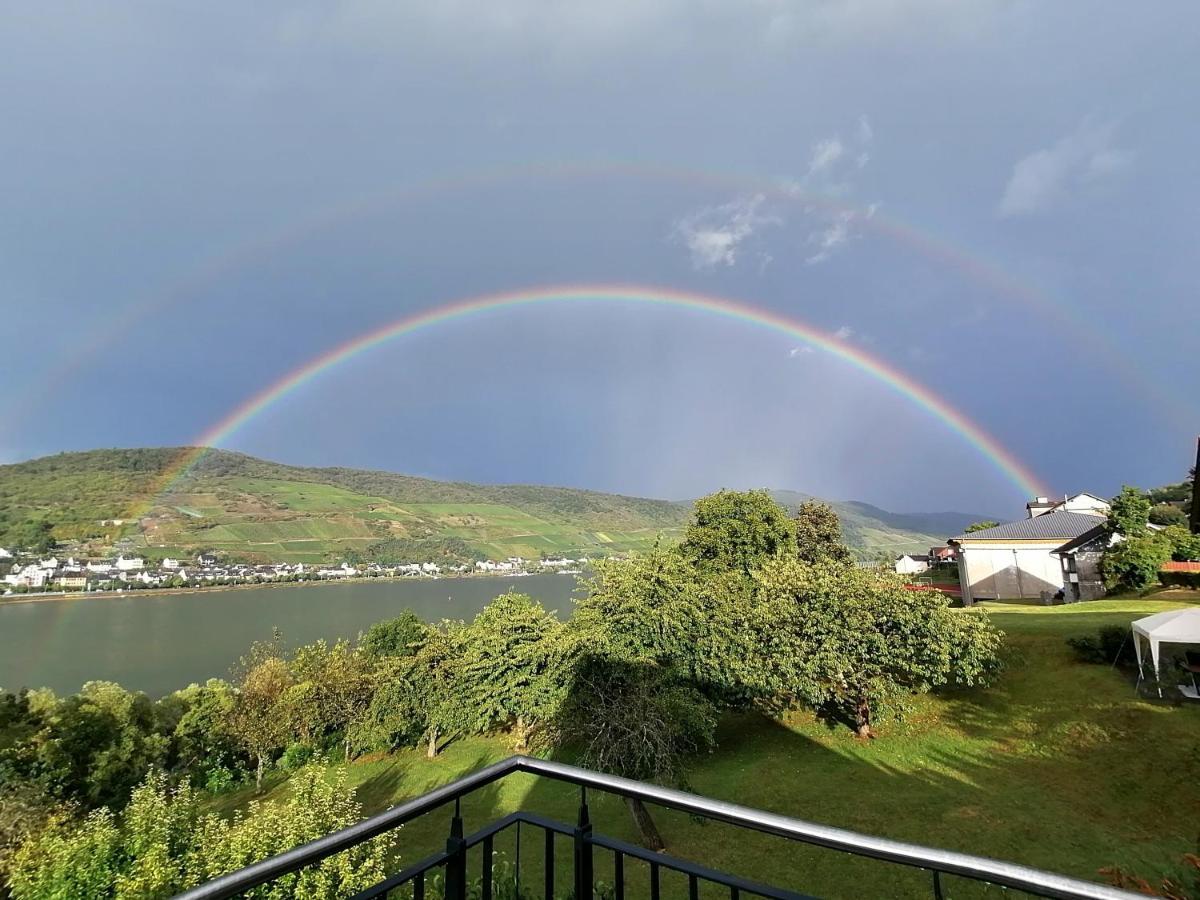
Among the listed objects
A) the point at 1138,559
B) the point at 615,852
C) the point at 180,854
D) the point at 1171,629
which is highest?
the point at 1138,559

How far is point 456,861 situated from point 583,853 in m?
0.43

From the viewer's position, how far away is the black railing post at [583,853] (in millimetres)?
1872

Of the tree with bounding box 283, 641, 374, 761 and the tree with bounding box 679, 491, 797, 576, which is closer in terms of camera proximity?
the tree with bounding box 283, 641, 374, 761

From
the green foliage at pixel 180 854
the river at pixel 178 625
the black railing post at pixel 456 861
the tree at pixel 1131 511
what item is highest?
the tree at pixel 1131 511

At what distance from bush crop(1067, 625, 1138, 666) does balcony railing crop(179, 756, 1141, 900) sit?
16415mm

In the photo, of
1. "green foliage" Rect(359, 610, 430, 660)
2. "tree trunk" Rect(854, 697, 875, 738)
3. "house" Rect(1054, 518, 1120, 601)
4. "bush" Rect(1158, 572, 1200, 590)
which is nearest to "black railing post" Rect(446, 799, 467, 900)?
"tree trunk" Rect(854, 697, 875, 738)

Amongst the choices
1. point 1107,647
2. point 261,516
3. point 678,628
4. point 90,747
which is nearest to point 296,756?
point 90,747

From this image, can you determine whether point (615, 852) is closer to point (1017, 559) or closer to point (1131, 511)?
point (1131, 511)

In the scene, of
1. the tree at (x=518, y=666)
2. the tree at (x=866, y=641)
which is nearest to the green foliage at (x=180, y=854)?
the tree at (x=518, y=666)

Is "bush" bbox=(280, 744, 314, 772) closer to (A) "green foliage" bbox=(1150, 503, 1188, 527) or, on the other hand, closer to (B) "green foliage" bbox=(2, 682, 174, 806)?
(B) "green foliage" bbox=(2, 682, 174, 806)

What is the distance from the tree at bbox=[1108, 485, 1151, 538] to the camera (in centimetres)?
2172

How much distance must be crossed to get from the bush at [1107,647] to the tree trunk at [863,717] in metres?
5.22

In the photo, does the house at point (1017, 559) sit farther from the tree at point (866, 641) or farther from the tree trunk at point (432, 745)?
the tree trunk at point (432, 745)

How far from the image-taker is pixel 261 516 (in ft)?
432
